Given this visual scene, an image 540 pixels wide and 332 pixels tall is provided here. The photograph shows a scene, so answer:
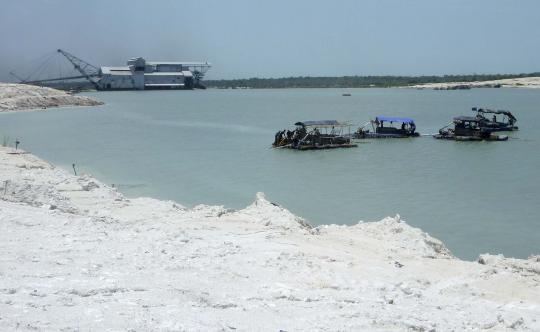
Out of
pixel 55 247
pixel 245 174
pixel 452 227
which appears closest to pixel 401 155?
pixel 245 174

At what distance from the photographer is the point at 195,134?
3622 cm

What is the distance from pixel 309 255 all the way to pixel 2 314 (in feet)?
12.8

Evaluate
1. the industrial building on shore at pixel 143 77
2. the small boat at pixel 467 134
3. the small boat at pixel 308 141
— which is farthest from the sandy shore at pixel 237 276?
the industrial building on shore at pixel 143 77

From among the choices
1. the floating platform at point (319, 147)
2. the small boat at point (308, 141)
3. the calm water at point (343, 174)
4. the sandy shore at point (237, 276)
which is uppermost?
the sandy shore at point (237, 276)

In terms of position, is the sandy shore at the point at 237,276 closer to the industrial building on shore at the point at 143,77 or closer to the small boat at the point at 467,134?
the small boat at the point at 467,134

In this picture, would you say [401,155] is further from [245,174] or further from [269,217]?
[269,217]

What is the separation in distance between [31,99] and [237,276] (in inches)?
A: 2263

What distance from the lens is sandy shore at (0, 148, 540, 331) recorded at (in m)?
4.98

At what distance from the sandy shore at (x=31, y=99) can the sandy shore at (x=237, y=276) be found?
48.8 metres

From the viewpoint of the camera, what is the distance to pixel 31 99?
192 ft

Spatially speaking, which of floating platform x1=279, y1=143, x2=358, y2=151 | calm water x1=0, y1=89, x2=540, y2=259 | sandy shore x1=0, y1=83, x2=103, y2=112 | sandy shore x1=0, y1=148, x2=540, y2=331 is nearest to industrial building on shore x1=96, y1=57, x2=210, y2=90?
sandy shore x1=0, y1=83, x2=103, y2=112

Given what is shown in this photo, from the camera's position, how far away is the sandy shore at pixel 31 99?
180ft

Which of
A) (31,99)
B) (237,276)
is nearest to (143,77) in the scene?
(31,99)

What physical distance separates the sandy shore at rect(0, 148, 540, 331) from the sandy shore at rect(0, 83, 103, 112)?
48.8 metres
